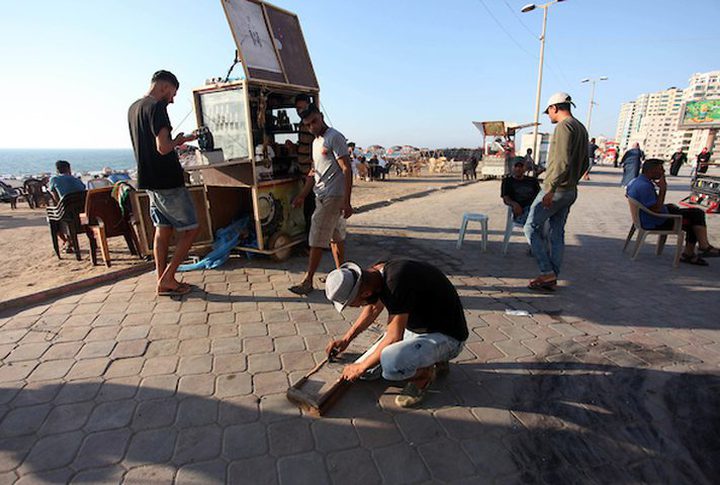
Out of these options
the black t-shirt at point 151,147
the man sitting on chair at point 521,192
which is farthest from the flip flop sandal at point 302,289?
the man sitting on chair at point 521,192

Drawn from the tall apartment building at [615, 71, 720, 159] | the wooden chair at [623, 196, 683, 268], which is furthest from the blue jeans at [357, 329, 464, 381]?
the tall apartment building at [615, 71, 720, 159]

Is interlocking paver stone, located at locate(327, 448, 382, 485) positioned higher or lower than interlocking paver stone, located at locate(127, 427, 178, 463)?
lower

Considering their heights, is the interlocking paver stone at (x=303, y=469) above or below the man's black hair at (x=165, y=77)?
below

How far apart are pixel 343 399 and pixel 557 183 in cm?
314

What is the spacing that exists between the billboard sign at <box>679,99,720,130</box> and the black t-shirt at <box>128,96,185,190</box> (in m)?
37.4

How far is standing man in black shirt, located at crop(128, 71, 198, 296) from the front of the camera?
355cm

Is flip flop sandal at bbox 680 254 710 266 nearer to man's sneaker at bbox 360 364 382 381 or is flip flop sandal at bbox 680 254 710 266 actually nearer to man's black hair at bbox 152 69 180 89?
man's sneaker at bbox 360 364 382 381

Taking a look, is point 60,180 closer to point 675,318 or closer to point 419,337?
point 419,337

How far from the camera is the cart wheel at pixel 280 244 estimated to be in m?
5.21

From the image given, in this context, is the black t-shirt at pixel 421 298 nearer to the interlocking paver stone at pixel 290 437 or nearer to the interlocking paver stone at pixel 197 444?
the interlocking paver stone at pixel 290 437

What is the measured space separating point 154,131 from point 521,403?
3.85 metres

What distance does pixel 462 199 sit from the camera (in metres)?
12.8

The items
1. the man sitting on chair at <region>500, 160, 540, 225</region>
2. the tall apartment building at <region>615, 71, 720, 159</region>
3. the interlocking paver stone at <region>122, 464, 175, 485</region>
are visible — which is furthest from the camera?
the tall apartment building at <region>615, 71, 720, 159</region>

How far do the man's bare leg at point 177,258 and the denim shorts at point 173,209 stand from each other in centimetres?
8
